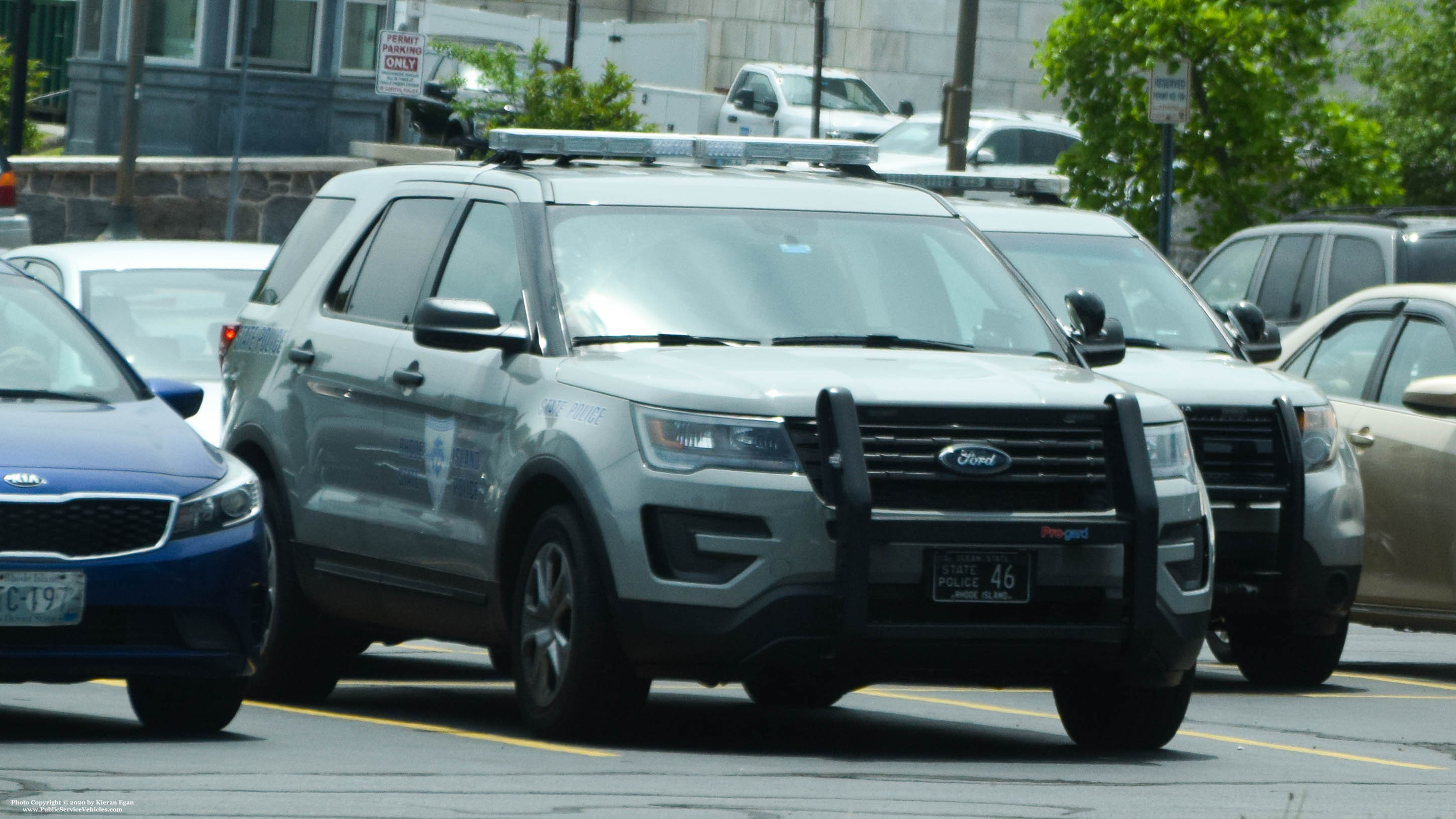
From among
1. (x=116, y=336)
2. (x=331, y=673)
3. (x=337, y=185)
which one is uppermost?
(x=337, y=185)

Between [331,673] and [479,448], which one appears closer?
[479,448]

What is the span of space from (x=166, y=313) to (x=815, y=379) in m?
6.33

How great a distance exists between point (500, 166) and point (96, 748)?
2.55 m

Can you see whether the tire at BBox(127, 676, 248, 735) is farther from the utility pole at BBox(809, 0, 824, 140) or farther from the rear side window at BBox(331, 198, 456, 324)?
the utility pole at BBox(809, 0, 824, 140)

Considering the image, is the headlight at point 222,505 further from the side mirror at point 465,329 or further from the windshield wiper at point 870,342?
the windshield wiper at point 870,342

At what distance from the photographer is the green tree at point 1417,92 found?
3095 cm

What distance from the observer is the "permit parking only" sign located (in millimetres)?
27500

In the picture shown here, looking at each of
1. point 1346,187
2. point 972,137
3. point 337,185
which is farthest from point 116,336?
point 972,137

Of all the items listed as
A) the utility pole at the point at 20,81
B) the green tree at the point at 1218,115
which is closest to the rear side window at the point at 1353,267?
the green tree at the point at 1218,115

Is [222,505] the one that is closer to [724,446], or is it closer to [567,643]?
[567,643]

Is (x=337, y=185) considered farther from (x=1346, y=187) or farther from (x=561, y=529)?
Answer: (x=1346, y=187)

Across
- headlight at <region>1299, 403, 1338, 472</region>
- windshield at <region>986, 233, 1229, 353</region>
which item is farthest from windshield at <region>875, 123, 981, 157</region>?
headlight at <region>1299, 403, 1338, 472</region>

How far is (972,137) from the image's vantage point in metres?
39.0

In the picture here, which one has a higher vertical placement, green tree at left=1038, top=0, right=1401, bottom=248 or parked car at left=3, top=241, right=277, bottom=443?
green tree at left=1038, top=0, right=1401, bottom=248
